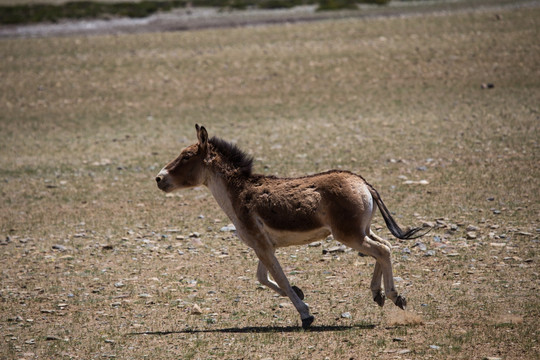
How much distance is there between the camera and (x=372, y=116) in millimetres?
23344

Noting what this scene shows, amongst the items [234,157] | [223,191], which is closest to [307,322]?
[223,191]

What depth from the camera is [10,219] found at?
1570 cm

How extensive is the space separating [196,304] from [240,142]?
452 inches

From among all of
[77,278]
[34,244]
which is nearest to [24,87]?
[34,244]

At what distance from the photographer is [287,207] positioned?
927 centimetres

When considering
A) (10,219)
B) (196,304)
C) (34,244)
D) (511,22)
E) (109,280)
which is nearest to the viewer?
(196,304)

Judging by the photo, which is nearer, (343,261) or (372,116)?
(343,261)

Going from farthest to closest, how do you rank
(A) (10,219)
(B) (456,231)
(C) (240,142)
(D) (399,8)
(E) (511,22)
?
(D) (399,8) < (E) (511,22) < (C) (240,142) < (A) (10,219) < (B) (456,231)

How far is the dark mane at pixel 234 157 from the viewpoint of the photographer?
10.0 meters

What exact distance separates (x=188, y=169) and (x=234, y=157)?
71cm

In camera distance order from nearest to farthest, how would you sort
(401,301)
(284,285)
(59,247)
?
(401,301), (284,285), (59,247)

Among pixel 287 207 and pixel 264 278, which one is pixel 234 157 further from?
pixel 264 278

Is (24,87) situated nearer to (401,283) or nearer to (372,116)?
(372,116)

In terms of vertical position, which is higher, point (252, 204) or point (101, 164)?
point (252, 204)
